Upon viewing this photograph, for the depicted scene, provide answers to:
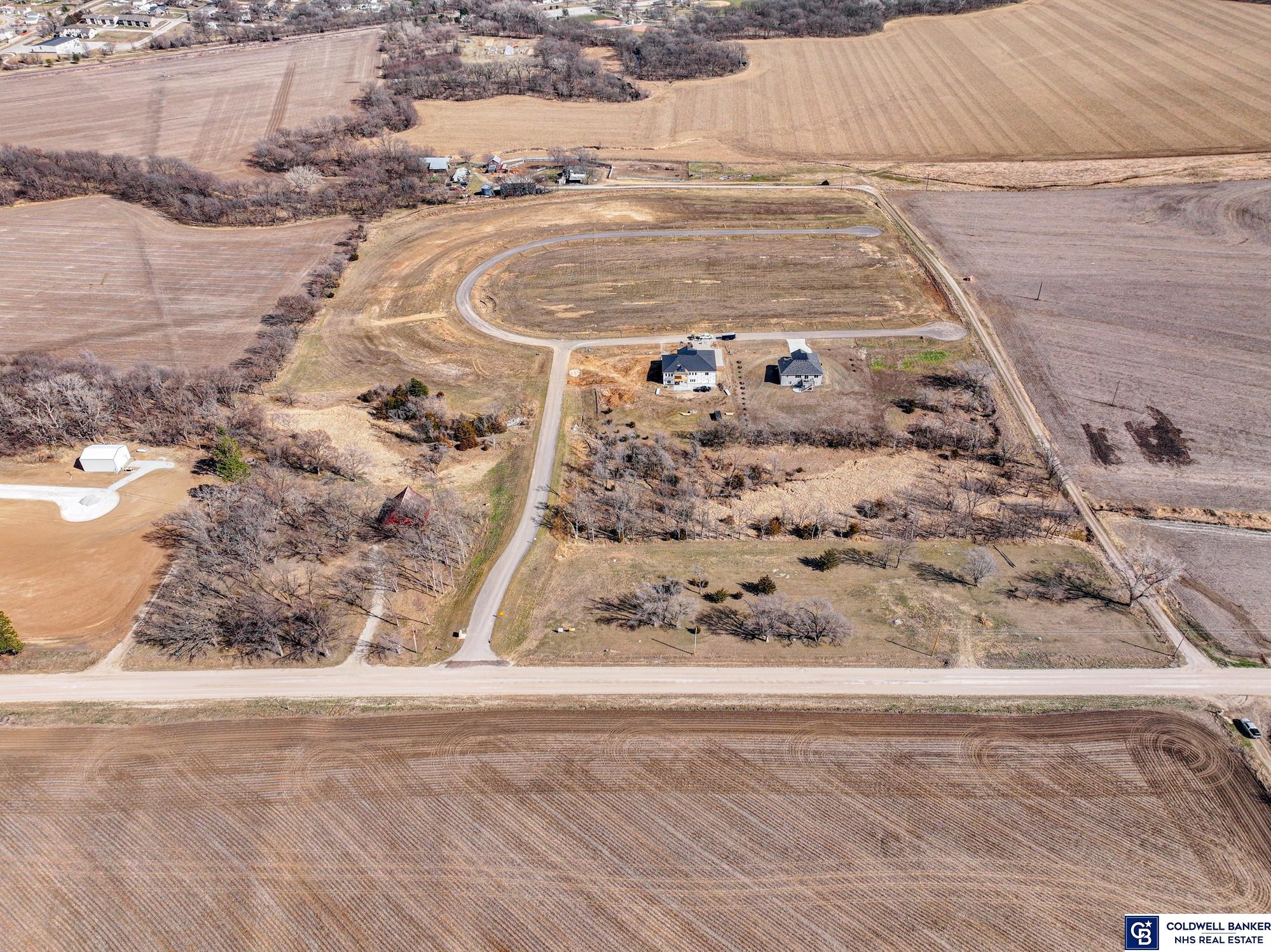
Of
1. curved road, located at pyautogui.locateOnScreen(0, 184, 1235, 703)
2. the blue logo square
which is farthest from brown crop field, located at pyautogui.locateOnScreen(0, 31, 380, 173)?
the blue logo square

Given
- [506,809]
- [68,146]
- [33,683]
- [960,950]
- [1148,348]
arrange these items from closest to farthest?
[960,950] → [506,809] → [33,683] → [1148,348] → [68,146]

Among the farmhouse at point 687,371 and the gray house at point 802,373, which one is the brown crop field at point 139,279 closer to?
the farmhouse at point 687,371

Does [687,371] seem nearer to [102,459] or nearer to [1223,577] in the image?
[1223,577]

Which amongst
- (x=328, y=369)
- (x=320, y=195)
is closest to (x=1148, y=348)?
(x=328, y=369)

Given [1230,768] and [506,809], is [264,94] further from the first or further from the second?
[1230,768]

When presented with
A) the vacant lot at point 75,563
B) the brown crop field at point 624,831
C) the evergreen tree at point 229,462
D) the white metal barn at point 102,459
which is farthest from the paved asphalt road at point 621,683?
the white metal barn at point 102,459

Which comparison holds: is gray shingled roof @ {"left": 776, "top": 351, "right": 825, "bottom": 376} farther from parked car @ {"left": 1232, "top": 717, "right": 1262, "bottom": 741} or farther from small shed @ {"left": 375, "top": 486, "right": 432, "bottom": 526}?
parked car @ {"left": 1232, "top": 717, "right": 1262, "bottom": 741}

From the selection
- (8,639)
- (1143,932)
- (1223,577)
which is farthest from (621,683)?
(1223,577)
